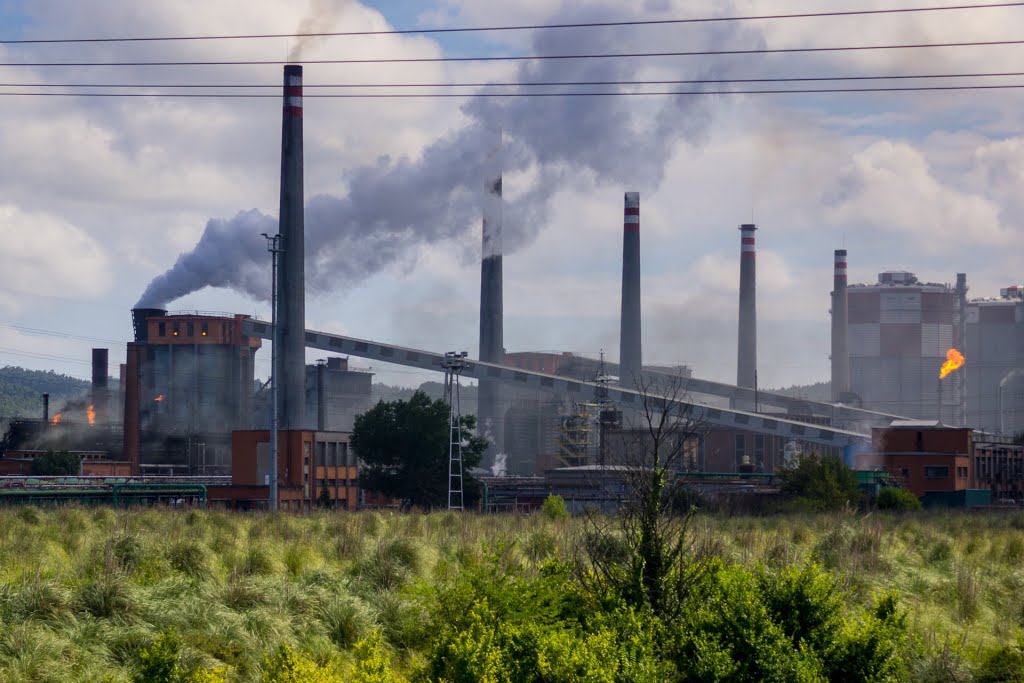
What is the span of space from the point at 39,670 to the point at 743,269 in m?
94.9

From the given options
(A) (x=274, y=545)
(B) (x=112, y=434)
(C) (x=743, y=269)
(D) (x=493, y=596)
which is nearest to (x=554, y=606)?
(D) (x=493, y=596)

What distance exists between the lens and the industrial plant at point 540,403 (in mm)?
54562

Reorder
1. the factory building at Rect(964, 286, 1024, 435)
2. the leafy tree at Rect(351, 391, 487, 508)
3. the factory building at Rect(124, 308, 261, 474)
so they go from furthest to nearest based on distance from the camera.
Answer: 1. the factory building at Rect(964, 286, 1024, 435)
2. the factory building at Rect(124, 308, 261, 474)
3. the leafy tree at Rect(351, 391, 487, 508)

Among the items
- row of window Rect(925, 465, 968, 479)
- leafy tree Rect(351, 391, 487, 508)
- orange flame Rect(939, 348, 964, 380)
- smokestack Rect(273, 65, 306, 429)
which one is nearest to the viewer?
leafy tree Rect(351, 391, 487, 508)

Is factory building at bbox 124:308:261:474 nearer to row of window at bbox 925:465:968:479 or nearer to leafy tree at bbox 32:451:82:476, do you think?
leafy tree at bbox 32:451:82:476

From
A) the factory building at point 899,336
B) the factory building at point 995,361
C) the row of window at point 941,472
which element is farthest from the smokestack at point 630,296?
the factory building at point 995,361

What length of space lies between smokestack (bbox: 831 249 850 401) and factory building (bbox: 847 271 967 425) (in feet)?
22.8

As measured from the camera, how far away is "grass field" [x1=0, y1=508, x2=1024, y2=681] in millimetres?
10469

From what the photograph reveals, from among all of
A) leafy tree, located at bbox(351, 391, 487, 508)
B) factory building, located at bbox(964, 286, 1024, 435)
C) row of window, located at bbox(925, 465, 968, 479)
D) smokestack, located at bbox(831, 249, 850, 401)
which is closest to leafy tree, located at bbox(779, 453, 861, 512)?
row of window, located at bbox(925, 465, 968, 479)

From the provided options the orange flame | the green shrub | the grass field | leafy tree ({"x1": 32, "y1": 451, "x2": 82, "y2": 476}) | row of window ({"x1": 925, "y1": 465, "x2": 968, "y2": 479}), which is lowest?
leafy tree ({"x1": 32, "y1": 451, "x2": 82, "y2": 476})

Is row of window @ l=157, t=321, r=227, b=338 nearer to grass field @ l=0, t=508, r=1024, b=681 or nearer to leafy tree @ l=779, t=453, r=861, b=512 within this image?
leafy tree @ l=779, t=453, r=861, b=512

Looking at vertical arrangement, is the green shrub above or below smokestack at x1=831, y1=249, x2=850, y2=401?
below

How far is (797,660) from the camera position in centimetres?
866

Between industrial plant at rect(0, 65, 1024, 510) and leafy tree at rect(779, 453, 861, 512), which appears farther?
industrial plant at rect(0, 65, 1024, 510)
